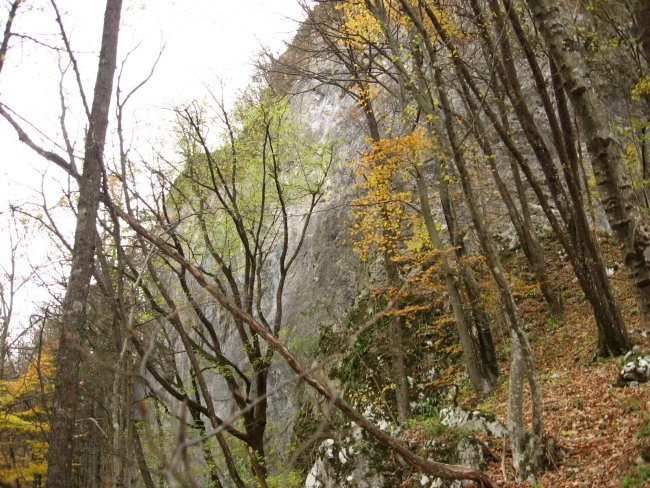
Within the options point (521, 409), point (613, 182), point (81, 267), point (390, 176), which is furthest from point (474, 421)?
point (390, 176)

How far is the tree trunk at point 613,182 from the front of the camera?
3865 millimetres

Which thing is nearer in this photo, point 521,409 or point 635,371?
point 521,409

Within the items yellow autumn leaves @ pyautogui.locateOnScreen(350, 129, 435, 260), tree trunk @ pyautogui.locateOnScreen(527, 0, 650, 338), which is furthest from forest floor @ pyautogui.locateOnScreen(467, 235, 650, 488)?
yellow autumn leaves @ pyautogui.locateOnScreen(350, 129, 435, 260)

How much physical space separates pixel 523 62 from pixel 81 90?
1532 cm

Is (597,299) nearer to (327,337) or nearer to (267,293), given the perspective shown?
(327,337)

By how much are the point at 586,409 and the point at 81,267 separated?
20.5 ft

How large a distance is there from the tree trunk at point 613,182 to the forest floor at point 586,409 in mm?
1116

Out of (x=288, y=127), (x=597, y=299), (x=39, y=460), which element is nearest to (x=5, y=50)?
(x=288, y=127)

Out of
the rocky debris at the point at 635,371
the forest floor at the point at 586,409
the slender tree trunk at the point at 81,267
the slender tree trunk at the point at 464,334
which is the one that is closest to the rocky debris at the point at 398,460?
the forest floor at the point at 586,409

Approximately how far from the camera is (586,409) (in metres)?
6.03

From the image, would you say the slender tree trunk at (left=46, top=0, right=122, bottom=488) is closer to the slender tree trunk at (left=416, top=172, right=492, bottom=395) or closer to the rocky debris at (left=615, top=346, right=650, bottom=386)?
the rocky debris at (left=615, top=346, right=650, bottom=386)

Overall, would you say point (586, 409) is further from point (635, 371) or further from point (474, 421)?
point (474, 421)

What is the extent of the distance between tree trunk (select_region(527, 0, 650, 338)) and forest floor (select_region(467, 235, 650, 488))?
112 cm

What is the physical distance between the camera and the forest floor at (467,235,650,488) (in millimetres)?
4367
